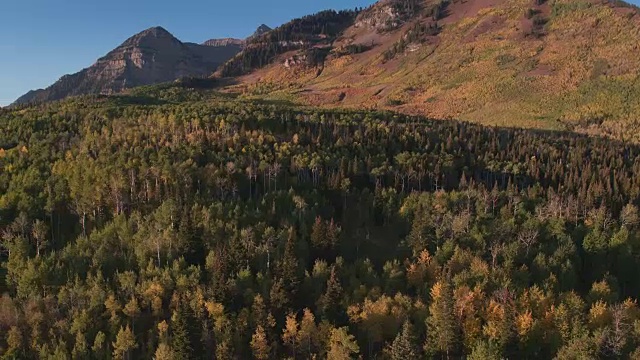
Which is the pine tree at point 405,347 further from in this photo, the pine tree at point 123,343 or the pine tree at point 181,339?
the pine tree at point 123,343

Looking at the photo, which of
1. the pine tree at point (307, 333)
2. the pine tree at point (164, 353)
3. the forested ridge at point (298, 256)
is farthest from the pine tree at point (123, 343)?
the pine tree at point (307, 333)

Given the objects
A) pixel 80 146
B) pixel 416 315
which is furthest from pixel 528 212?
pixel 80 146

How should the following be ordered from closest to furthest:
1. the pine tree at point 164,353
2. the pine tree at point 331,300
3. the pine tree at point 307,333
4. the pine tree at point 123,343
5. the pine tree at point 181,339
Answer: the pine tree at point 164,353
the pine tree at point 181,339
the pine tree at point 123,343
the pine tree at point 307,333
the pine tree at point 331,300

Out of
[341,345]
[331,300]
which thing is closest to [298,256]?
[331,300]

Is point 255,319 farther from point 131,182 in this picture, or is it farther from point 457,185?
point 457,185

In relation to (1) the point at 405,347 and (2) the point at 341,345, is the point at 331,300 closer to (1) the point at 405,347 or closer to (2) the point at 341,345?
(2) the point at 341,345

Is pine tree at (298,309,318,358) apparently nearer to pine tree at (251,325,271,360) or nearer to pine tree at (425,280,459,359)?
pine tree at (251,325,271,360)
